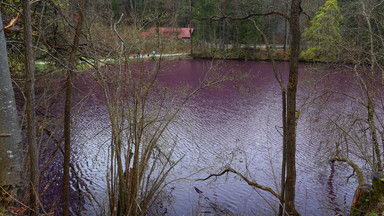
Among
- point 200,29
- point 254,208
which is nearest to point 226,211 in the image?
point 254,208

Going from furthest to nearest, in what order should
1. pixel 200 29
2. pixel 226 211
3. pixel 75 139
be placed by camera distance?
1. pixel 200 29
2. pixel 75 139
3. pixel 226 211

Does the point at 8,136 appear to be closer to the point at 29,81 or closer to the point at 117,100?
the point at 29,81

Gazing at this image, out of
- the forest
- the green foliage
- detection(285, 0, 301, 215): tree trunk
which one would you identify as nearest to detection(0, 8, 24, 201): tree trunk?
the forest

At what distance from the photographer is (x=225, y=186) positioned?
8.66 m

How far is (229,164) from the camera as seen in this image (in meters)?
8.18

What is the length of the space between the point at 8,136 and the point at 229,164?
5.21 meters

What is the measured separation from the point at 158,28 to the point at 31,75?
2.99 meters

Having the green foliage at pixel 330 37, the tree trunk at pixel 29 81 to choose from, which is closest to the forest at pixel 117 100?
the tree trunk at pixel 29 81

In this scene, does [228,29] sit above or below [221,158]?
above

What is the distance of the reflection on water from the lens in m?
7.86

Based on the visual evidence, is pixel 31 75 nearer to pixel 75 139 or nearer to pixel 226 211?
pixel 226 211

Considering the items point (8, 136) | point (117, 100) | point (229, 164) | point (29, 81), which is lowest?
point (229, 164)

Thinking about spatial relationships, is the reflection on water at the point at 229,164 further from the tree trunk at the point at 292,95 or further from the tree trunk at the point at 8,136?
the tree trunk at the point at 8,136

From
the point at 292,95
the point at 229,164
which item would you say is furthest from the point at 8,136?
the point at 229,164
